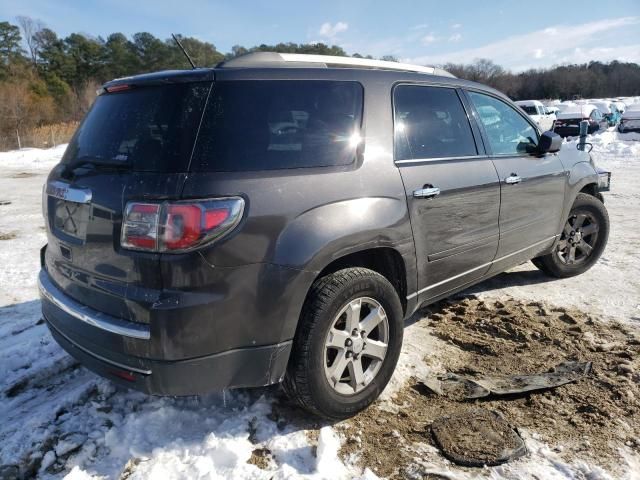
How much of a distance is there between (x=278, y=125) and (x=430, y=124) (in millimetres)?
1302

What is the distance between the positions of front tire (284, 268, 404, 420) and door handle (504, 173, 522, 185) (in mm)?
1555

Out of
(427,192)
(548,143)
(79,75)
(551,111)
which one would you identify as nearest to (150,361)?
(427,192)

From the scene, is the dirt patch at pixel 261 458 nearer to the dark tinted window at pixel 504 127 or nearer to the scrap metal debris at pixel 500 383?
the scrap metal debris at pixel 500 383

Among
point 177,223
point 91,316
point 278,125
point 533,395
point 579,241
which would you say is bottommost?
point 533,395

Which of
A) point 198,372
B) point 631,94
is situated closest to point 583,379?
point 198,372

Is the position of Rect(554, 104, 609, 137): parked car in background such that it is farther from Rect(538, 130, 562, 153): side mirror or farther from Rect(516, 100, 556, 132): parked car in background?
Rect(538, 130, 562, 153): side mirror

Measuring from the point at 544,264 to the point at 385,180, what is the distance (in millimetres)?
2892

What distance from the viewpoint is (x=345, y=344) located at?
8.54 ft

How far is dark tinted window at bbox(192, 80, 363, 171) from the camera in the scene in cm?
220

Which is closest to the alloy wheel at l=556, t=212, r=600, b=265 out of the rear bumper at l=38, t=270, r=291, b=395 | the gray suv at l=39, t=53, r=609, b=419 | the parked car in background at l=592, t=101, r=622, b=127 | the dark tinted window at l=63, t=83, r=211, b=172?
the gray suv at l=39, t=53, r=609, b=419

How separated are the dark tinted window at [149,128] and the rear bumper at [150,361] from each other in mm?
744

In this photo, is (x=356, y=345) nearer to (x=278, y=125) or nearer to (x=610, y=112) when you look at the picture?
(x=278, y=125)

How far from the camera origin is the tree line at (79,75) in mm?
33219

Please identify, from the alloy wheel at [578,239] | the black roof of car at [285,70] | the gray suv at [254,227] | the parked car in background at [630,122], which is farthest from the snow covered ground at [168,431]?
the parked car in background at [630,122]
